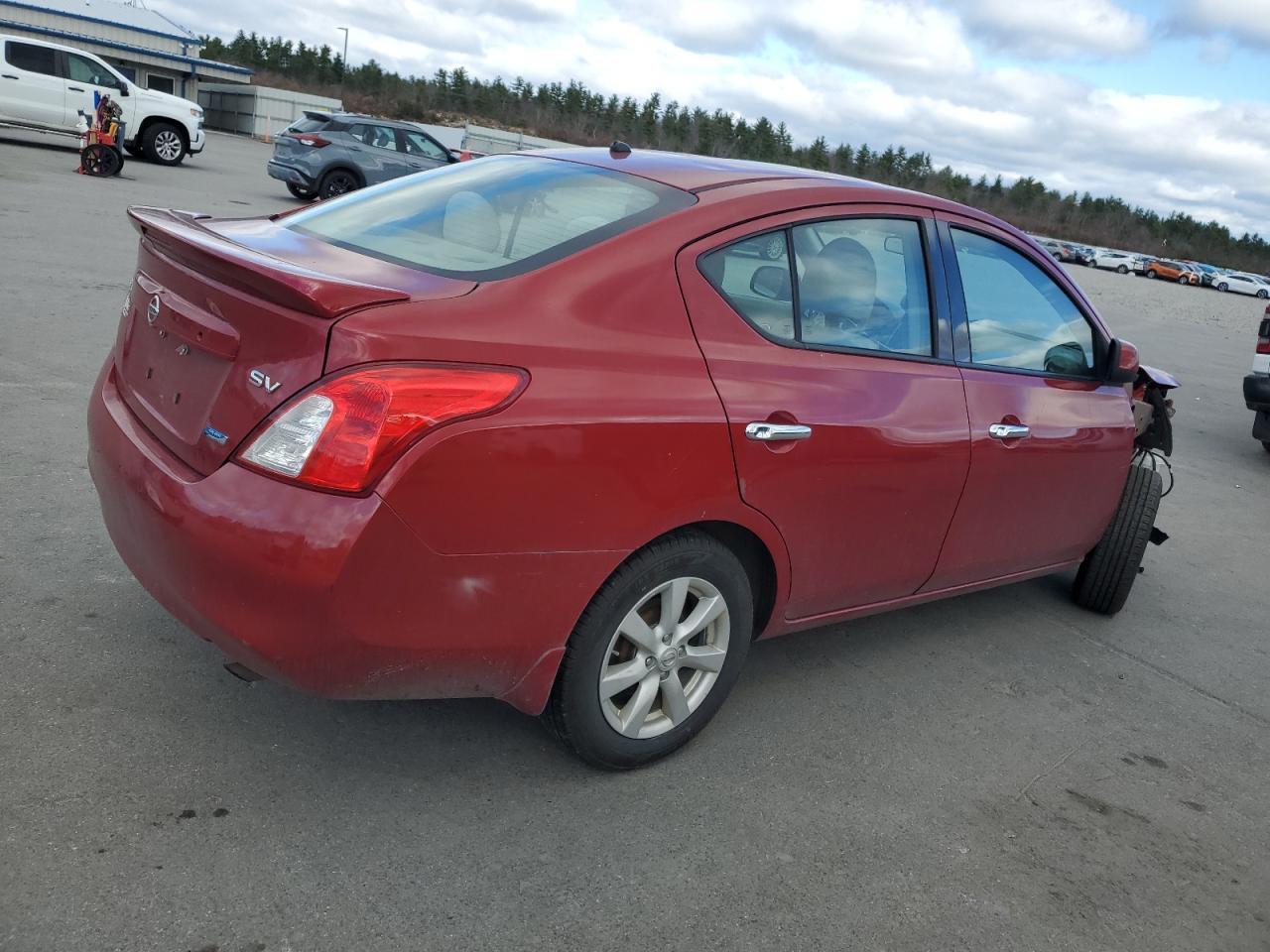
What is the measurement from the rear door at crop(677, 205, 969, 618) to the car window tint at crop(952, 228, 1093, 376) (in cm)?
21

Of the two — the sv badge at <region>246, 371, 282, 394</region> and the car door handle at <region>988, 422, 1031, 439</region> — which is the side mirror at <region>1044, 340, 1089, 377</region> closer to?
the car door handle at <region>988, 422, 1031, 439</region>

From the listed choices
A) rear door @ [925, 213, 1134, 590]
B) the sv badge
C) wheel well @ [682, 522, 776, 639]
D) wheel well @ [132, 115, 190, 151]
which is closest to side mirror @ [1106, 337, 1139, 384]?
rear door @ [925, 213, 1134, 590]

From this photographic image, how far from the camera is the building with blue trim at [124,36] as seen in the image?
162 feet

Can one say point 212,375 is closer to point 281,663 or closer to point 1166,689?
point 281,663

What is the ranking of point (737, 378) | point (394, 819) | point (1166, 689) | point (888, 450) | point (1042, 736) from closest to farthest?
point (394, 819), point (737, 378), point (888, 450), point (1042, 736), point (1166, 689)

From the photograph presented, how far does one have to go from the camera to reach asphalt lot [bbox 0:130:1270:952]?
8.24 feet

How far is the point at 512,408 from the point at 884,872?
1.54 metres

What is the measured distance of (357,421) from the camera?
2.42 m

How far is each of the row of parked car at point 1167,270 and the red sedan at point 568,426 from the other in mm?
61671

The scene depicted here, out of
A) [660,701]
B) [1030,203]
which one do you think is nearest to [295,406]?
[660,701]

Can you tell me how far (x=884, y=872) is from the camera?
2900 mm

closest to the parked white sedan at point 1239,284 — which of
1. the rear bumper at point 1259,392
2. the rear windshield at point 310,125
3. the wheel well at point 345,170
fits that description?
the wheel well at point 345,170

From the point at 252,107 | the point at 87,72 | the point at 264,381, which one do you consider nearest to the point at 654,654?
the point at 264,381

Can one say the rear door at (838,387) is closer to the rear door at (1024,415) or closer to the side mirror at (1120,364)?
the rear door at (1024,415)
